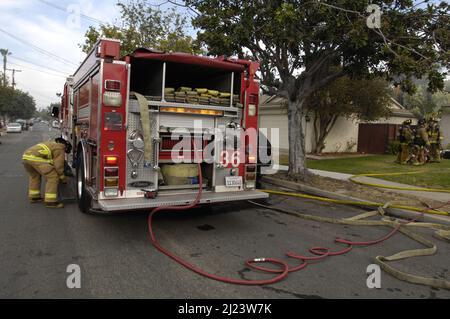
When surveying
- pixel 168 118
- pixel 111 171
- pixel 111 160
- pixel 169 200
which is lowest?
pixel 169 200

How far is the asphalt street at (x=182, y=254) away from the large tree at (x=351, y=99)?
11.3 meters

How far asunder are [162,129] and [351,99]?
47.9 ft

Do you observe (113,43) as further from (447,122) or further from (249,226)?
(447,122)

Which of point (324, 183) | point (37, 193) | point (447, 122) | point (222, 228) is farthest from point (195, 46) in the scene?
point (447, 122)

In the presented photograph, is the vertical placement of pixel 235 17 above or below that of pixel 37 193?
above

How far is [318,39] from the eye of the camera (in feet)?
30.1

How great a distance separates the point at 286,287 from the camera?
3.59 metres

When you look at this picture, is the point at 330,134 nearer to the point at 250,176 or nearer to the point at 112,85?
the point at 250,176

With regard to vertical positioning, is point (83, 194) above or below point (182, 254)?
above

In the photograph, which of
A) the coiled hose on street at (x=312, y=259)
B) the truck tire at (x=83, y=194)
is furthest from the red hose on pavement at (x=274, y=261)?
the truck tire at (x=83, y=194)

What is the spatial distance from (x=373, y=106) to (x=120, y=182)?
15.9 metres

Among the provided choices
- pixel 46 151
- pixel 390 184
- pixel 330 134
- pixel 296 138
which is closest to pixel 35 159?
pixel 46 151

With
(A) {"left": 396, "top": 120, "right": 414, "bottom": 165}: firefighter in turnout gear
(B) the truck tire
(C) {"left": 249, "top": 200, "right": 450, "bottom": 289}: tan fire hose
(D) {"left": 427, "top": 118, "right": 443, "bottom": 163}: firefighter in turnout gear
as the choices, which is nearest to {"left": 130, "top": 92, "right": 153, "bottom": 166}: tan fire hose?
(B) the truck tire

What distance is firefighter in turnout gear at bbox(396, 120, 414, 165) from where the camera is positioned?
14.9m
